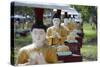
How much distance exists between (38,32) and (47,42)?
0.44 ft

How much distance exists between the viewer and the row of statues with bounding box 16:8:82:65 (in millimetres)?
1886

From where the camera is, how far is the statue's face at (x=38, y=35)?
1.91m

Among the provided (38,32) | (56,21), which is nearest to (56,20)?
(56,21)

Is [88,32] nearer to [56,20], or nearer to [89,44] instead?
[89,44]

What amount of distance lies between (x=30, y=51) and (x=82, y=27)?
0.61 meters

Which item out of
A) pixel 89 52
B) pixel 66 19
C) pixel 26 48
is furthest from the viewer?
pixel 89 52

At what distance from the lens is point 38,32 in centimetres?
192

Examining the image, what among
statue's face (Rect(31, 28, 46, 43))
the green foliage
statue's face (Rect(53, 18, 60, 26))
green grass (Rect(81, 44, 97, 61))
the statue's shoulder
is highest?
the green foliage

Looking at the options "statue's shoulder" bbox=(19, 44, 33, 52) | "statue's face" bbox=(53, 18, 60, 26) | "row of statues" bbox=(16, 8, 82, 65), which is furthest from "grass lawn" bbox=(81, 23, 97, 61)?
"statue's shoulder" bbox=(19, 44, 33, 52)

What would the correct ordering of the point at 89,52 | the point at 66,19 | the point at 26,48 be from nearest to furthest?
the point at 26,48 < the point at 66,19 < the point at 89,52

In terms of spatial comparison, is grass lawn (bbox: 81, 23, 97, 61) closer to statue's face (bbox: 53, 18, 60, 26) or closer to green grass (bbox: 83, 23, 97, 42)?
green grass (bbox: 83, 23, 97, 42)

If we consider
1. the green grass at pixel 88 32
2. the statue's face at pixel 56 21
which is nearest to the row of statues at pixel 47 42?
the statue's face at pixel 56 21

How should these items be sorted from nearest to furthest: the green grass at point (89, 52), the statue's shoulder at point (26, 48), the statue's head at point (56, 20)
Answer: the statue's shoulder at point (26, 48), the statue's head at point (56, 20), the green grass at point (89, 52)

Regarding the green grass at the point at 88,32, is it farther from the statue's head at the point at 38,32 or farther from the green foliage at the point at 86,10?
the statue's head at the point at 38,32
